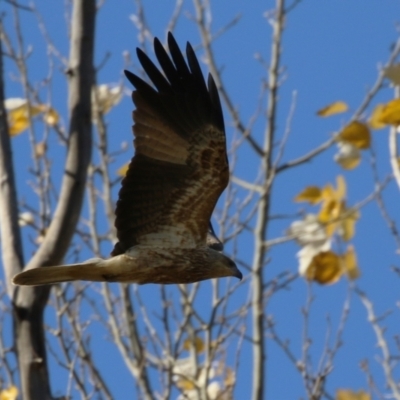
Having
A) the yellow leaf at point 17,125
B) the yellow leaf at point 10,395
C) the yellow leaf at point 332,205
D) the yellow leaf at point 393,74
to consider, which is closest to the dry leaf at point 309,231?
the yellow leaf at point 332,205

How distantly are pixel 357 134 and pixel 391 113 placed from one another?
93 centimetres

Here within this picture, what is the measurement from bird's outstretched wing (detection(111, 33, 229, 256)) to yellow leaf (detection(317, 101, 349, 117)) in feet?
2.76

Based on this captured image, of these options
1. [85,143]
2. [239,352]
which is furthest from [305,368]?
[85,143]

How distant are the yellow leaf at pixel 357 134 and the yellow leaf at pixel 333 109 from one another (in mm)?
110

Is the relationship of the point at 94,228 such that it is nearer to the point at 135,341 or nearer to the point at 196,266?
the point at 135,341

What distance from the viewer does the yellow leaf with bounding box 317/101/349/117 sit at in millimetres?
5590

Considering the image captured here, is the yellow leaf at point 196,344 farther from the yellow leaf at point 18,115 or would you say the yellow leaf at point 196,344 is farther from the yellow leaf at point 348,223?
the yellow leaf at point 18,115

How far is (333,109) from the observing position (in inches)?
221

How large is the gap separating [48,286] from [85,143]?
768 mm

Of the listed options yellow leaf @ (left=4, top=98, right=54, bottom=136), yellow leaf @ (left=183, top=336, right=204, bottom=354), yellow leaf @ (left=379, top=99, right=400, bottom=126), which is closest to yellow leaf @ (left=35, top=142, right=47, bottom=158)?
yellow leaf @ (left=4, top=98, right=54, bottom=136)

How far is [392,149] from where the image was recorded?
5414 mm

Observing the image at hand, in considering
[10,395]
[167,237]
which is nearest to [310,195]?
[167,237]

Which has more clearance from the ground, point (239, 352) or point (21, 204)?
point (21, 204)

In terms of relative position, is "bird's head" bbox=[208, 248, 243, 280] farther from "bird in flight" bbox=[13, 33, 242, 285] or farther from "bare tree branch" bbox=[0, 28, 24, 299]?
"bare tree branch" bbox=[0, 28, 24, 299]
